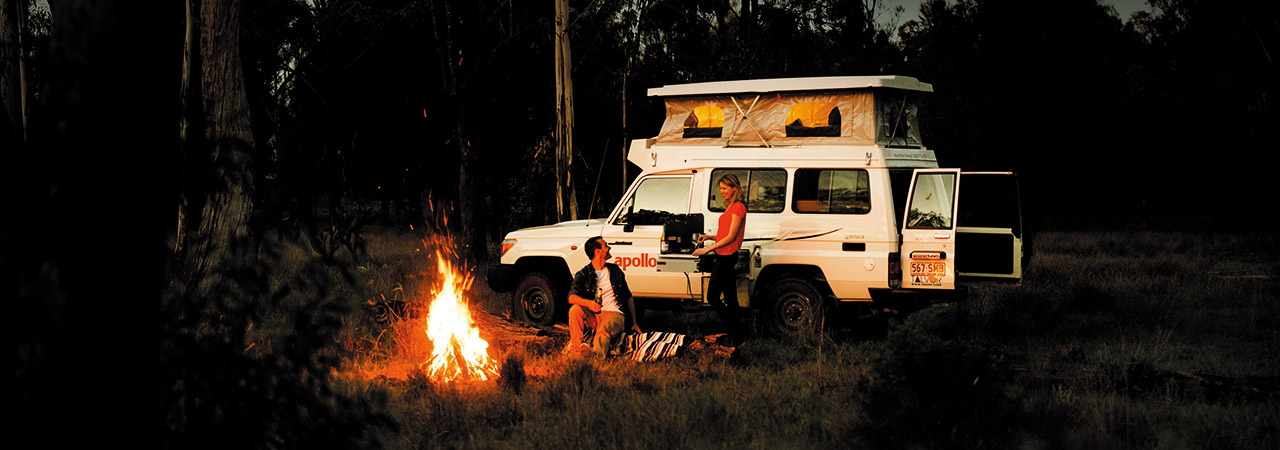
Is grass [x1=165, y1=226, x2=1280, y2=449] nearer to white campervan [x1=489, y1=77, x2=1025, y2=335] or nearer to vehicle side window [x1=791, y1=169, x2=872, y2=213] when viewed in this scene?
white campervan [x1=489, y1=77, x2=1025, y2=335]

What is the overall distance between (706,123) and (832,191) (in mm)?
1932

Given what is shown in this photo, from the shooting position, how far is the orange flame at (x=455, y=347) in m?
9.12

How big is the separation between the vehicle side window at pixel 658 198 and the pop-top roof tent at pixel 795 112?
0.54 m

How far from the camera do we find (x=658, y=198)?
12.1m

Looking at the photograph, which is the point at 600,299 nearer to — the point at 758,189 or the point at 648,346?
the point at 648,346

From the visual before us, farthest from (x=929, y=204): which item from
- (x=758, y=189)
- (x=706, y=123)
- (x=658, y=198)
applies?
(x=658, y=198)

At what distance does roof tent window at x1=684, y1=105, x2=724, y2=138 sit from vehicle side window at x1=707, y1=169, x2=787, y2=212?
2.40 ft

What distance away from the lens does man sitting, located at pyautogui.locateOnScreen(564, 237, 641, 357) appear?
397 inches

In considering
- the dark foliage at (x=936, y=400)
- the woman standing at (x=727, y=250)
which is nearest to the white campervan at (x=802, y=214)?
the woman standing at (x=727, y=250)

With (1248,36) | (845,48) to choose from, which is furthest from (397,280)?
(1248,36)

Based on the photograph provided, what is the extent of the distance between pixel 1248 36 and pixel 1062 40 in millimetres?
6831

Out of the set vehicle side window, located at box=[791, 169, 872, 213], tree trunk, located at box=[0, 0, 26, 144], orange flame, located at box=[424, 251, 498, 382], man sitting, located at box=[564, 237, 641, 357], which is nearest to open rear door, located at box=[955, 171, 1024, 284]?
vehicle side window, located at box=[791, 169, 872, 213]

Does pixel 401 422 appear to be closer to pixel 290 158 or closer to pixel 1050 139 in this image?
pixel 290 158

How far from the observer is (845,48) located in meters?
33.2
